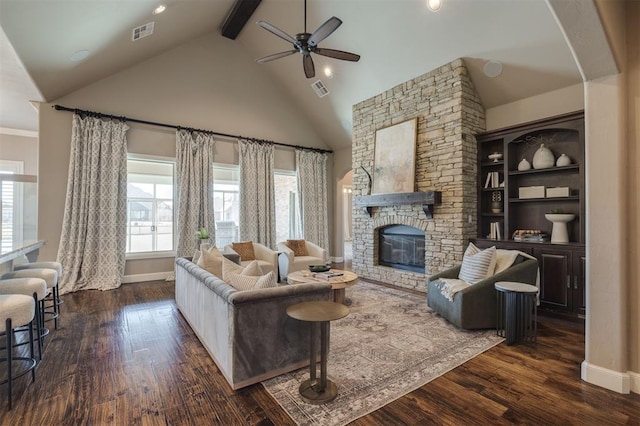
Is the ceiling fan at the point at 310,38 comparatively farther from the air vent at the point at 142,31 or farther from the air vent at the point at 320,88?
the air vent at the point at 320,88

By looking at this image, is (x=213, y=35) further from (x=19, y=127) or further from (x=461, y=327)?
(x=461, y=327)

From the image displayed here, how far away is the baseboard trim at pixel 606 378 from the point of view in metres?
2.16

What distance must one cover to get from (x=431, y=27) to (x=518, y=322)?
401cm

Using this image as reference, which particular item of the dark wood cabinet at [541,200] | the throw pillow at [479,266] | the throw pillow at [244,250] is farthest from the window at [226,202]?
the dark wood cabinet at [541,200]

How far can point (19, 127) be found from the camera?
645 centimetres

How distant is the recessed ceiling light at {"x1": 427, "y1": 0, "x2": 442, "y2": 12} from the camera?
3.98 metres

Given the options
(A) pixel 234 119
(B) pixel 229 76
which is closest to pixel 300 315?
(A) pixel 234 119

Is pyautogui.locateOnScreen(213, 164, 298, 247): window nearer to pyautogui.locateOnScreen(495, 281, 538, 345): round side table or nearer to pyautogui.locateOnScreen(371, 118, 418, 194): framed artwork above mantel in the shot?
pyautogui.locateOnScreen(371, 118, 418, 194): framed artwork above mantel

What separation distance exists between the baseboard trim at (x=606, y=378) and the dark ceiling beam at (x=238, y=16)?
6.76 meters

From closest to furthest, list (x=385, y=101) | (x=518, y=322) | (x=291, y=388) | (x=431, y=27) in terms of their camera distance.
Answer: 1. (x=291, y=388)
2. (x=518, y=322)
3. (x=431, y=27)
4. (x=385, y=101)

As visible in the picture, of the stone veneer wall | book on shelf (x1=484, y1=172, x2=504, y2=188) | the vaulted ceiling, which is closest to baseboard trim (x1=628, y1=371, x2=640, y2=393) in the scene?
the stone veneer wall

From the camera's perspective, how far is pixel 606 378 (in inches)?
87.2

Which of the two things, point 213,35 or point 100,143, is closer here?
point 100,143

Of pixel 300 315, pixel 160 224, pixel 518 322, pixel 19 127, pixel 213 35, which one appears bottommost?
pixel 518 322
